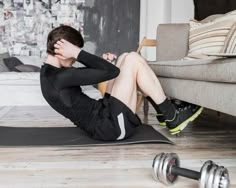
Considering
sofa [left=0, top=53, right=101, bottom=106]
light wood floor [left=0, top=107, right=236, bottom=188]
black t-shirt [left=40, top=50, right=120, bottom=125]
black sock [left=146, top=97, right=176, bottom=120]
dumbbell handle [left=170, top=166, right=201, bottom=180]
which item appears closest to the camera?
dumbbell handle [left=170, top=166, right=201, bottom=180]

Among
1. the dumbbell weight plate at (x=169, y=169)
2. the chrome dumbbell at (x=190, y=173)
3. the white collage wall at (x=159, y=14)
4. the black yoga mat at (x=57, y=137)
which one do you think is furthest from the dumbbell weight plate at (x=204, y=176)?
the white collage wall at (x=159, y=14)

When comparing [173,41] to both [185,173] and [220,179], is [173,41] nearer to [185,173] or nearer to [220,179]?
[185,173]

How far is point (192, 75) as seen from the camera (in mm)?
2023

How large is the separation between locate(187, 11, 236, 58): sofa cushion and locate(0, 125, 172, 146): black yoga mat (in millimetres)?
706

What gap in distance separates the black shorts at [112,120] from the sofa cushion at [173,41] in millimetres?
Answer: 1138

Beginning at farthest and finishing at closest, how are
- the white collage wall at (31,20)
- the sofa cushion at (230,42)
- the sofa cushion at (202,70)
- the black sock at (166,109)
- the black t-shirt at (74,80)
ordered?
the white collage wall at (31,20)
the sofa cushion at (230,42)
the black sock at (166,109)
the black t-shirt at (74,80)
the sofa cushion at (202,70)

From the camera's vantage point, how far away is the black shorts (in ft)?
6.44

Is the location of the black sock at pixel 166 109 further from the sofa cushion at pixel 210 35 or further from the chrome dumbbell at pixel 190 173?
the chrome dumbbell at pixel 190 173

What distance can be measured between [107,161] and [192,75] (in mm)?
678

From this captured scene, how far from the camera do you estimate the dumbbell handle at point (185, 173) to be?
1.27 meters

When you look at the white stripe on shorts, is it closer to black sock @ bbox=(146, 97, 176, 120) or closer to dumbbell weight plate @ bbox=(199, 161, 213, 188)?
black sock @ bbox=(146, 97, 176, 120)

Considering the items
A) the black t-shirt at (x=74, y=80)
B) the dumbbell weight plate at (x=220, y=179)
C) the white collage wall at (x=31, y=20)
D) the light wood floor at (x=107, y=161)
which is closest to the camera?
the dumbbell weight plate at (x=220, y=179)

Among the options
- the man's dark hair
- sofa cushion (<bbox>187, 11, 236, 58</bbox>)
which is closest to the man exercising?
the man's dark hair

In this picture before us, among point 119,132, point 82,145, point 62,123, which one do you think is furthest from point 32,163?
point 62,123
